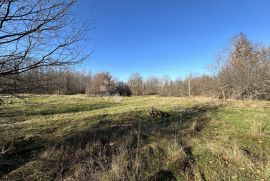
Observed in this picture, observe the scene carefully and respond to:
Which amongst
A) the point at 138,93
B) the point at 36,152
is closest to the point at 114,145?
the point at 36,152

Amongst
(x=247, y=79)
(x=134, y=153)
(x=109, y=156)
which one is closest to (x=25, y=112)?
(x=109, y=156)

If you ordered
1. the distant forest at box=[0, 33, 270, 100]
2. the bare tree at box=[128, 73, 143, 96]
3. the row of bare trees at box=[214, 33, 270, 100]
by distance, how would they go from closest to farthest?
the distant forest at box=[0, 33, 270, 100] → the row of bare trees at box=[214, 33, 270, 100] → the bare tree at box=[128, 73, 143, 96]

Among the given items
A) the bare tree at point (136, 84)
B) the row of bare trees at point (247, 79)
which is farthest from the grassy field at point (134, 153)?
the bare tree at point (136, 84)

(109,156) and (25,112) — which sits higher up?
(25,112)

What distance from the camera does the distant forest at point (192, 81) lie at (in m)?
4.17

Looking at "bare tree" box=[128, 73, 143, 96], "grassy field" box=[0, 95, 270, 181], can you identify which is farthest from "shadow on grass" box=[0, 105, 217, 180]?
"bare tree" box=[128, 73, 143, 96]

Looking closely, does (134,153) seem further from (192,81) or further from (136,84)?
(136,84)

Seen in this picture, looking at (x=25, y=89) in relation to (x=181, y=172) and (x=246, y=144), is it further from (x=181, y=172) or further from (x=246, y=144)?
(x=246, y=144)

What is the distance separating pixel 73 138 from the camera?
7.17m

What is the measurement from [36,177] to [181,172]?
304 cm

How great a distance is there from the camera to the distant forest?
417 centimetres

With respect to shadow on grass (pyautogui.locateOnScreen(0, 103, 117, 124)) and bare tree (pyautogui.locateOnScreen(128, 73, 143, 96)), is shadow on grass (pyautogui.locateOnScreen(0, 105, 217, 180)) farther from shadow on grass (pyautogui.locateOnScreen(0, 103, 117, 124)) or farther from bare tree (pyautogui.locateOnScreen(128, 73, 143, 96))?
bare tree (pyautogui.locateOnScreen(128, 73, 143, 96))

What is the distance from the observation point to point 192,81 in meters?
44.9

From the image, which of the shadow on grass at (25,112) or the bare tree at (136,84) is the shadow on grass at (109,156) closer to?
the shadow on grass at (25,112)
